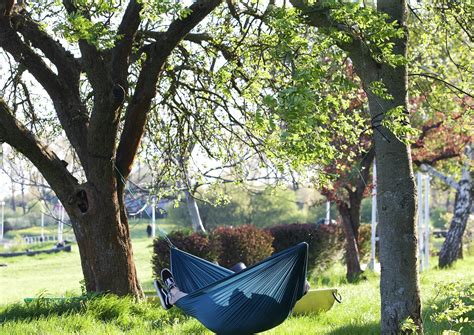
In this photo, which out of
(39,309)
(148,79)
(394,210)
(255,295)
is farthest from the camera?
(148,79)

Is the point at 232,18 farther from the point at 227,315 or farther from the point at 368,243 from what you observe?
the point at 368,243

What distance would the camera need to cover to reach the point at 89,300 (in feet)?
22.5

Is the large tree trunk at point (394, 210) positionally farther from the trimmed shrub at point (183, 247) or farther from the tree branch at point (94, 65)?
the trimmed shrub at point (183, 247)

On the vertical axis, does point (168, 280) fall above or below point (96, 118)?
below

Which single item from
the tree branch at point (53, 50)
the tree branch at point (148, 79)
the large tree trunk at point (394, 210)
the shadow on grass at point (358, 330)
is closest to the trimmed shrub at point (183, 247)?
the tree branch at point (148, 79)

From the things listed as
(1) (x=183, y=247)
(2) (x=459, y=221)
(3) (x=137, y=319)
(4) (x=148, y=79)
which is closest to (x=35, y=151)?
(4) (x=148, y=79)

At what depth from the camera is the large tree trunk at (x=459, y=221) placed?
16.6m

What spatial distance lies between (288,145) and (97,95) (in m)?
2.99

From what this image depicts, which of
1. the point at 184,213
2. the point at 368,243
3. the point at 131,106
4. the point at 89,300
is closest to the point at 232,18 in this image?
the point at 131,106

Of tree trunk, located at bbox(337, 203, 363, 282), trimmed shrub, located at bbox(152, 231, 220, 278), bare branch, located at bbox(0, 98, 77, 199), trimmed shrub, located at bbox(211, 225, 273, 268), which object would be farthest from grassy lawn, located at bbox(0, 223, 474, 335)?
trimmed shrub, located at bbox(211, 225, 273, 268)

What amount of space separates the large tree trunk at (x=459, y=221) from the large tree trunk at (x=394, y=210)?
11.8m

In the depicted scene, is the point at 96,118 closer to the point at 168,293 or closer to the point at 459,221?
the point at 168,293

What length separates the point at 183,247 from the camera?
529 inches

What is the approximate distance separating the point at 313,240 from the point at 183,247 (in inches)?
173
